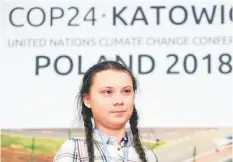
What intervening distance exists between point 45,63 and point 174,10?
568 millimetres

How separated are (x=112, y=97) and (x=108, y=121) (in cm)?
5

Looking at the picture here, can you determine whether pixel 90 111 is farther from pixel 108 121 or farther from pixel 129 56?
pixel 129 56

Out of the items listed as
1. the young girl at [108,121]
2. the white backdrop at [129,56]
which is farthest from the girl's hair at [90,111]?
the white backdrop at [129,56]

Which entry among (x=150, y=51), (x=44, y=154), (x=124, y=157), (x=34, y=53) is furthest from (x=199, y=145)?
(x=124, y=157)

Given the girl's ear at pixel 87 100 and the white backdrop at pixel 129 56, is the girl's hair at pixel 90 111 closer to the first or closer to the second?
the girl's ear at pixel 87 100

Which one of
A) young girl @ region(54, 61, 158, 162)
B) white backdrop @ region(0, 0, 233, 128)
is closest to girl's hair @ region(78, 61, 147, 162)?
young girl @ region(54, 61, 158, 162)

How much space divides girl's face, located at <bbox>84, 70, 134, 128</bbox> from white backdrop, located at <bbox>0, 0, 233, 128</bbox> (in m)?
1.03

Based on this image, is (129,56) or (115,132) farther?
(129,56)

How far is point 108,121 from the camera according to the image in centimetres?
114

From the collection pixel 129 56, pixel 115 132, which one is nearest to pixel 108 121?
pixel 115 132

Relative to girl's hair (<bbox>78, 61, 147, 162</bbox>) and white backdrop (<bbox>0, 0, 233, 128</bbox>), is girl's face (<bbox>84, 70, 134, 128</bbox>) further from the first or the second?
white backdrop (<bbox>0, 0, 233, 128</bbox>)

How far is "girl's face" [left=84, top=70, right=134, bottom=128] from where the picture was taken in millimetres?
1136

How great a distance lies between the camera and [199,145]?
7.09ft

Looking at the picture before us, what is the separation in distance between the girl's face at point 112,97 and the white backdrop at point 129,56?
1027 mm
